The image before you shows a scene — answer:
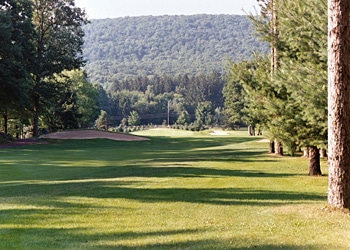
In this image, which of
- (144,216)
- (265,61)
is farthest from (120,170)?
(144,216)

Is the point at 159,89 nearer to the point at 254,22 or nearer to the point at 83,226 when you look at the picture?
the point at 254,22

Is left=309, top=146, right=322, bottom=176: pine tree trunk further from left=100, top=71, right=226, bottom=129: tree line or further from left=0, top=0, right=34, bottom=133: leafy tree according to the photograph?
left=100, top=71, right=226, bottom=129: tree line

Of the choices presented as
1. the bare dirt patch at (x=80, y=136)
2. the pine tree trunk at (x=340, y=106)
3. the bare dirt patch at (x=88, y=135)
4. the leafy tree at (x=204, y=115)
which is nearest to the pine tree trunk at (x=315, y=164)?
the pine tree trunk at (x=340, y=106)

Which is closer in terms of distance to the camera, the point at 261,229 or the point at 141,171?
the point at 261,229

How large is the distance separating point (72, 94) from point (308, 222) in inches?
2186

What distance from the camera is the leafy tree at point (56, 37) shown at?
5009 centimetres

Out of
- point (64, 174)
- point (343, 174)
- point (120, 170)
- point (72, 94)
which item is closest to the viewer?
point (343, 174)

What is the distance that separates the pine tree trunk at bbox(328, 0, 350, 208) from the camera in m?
9.43

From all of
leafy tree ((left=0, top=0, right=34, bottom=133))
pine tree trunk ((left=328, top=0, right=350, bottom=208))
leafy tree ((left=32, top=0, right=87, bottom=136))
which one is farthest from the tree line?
pine tree trunk ((left=328, top=0, right=350, bottom=208))

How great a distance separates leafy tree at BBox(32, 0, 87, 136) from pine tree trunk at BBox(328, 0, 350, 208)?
142 ft

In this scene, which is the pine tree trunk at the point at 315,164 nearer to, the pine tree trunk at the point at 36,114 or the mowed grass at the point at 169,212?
the mowed grass at the point at 169,212

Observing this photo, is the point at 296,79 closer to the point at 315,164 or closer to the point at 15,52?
the point at 315,164

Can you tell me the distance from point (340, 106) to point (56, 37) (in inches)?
1819

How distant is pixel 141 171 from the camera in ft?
62.2
